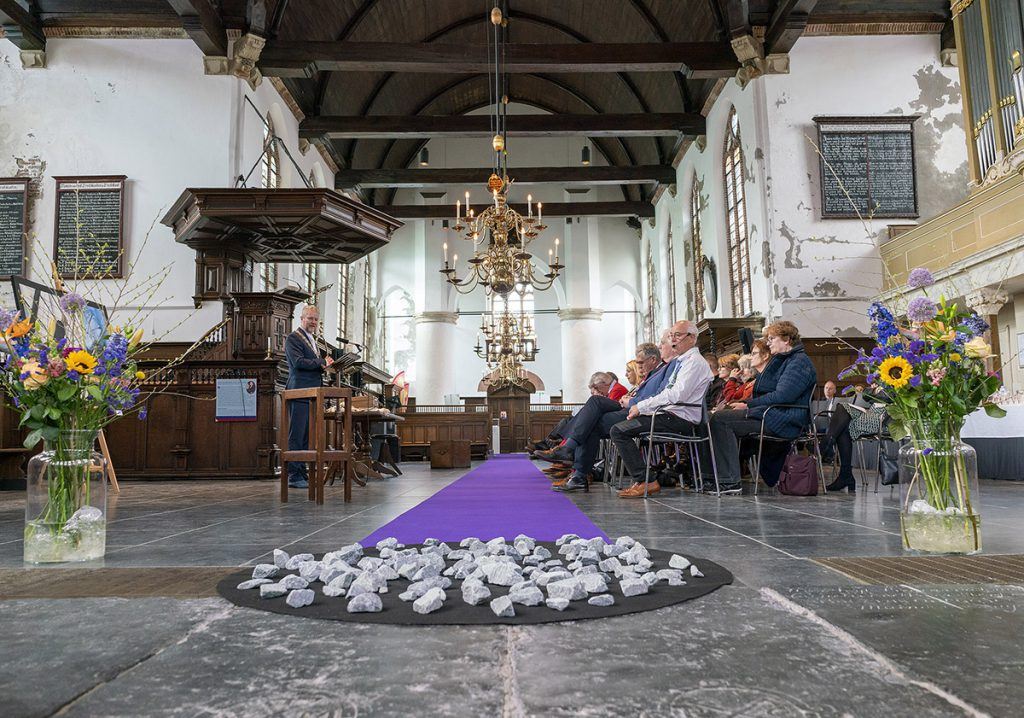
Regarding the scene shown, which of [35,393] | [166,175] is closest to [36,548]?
[35,393]

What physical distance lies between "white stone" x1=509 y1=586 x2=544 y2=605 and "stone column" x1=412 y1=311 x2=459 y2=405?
19279 millimetres

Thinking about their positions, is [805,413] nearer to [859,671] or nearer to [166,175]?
[859,671]

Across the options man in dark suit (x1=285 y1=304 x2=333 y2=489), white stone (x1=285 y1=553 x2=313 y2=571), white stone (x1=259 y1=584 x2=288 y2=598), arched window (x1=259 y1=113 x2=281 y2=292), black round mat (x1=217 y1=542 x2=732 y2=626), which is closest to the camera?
black round mat (x1=217 y1=542 x2=732 y2=626)

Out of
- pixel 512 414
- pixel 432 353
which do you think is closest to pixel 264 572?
pixel 512 414

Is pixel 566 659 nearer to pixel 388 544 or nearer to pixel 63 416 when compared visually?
pixel 388 544

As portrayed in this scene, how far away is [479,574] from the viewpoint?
69.6 inches

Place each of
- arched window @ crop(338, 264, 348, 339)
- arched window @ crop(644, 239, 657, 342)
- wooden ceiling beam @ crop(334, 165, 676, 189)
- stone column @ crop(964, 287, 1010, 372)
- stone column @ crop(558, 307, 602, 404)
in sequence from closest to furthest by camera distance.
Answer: stone column @ crop(964, 287, 1010, 372) → wooden ceiling beam @ crop(334, 165, 676, 189) → arched window @ crop(338, 264, 348, 339) → arched window @ crop(644, 239, 657, 342) → stone column @ crop(558, 307, 602, 404)

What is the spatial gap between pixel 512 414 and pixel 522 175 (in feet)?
16.6

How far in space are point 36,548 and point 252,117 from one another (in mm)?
9321

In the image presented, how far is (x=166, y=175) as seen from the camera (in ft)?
31.7

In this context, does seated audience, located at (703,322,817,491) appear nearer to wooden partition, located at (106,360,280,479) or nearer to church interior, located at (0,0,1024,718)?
church interior, located at (0,0,1024,718)

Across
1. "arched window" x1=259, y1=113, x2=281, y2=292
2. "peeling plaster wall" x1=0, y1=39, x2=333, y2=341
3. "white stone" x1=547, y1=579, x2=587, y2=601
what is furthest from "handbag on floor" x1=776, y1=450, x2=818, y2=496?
"arched window" x1=259, y1=113, x2=281, y2=292

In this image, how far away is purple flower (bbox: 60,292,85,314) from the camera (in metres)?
2.30

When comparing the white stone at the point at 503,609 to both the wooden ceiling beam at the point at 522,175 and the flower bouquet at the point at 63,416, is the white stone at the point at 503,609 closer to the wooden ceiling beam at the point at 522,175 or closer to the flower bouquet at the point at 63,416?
the flower bouquet at the point at 63,416
